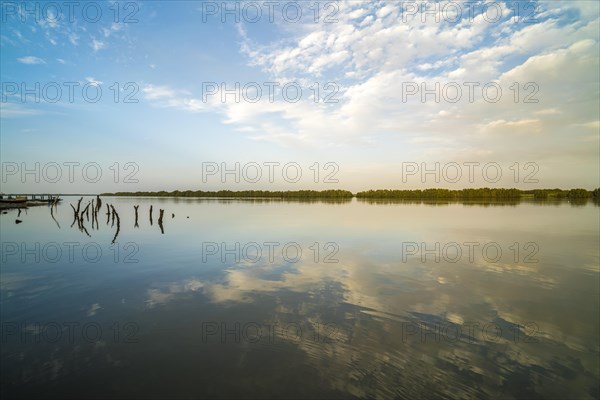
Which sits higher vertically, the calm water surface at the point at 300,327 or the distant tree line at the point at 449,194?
the distant tree line at the point at 449,194

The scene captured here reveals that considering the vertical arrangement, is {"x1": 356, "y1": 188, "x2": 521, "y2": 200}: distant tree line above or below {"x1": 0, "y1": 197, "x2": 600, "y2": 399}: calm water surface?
above

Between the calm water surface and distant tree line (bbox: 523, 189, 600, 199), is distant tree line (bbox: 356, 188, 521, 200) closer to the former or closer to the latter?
distant tree line (bbox: 523, 189, 600, 199)

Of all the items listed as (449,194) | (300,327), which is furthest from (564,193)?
(300,327)

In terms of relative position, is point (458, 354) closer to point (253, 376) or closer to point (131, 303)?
point (253, 376)

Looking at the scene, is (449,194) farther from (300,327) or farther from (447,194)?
(300,327)

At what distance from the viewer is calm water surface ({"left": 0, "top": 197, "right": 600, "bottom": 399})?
4.70 meters

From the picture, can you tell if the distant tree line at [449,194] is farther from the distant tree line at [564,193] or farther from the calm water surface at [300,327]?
the calm water surface at [300,327]

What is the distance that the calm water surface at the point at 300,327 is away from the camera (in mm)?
4695

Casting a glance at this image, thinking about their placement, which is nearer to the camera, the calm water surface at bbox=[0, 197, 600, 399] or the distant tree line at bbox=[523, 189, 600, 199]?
the calm water surface at bbox=[0, 197, 600, 399]

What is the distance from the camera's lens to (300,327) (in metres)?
6.74

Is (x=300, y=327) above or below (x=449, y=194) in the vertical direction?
below

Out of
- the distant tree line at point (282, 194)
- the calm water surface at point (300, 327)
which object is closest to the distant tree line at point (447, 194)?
the distant tree line at point (282, 194)

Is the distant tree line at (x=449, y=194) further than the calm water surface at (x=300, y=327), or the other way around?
the distant tree line at (x=449, y=194)

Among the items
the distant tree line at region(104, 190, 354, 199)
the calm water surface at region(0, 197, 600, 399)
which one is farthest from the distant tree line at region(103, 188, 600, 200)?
the calm water surface at region(0, 197, 600, 399)
